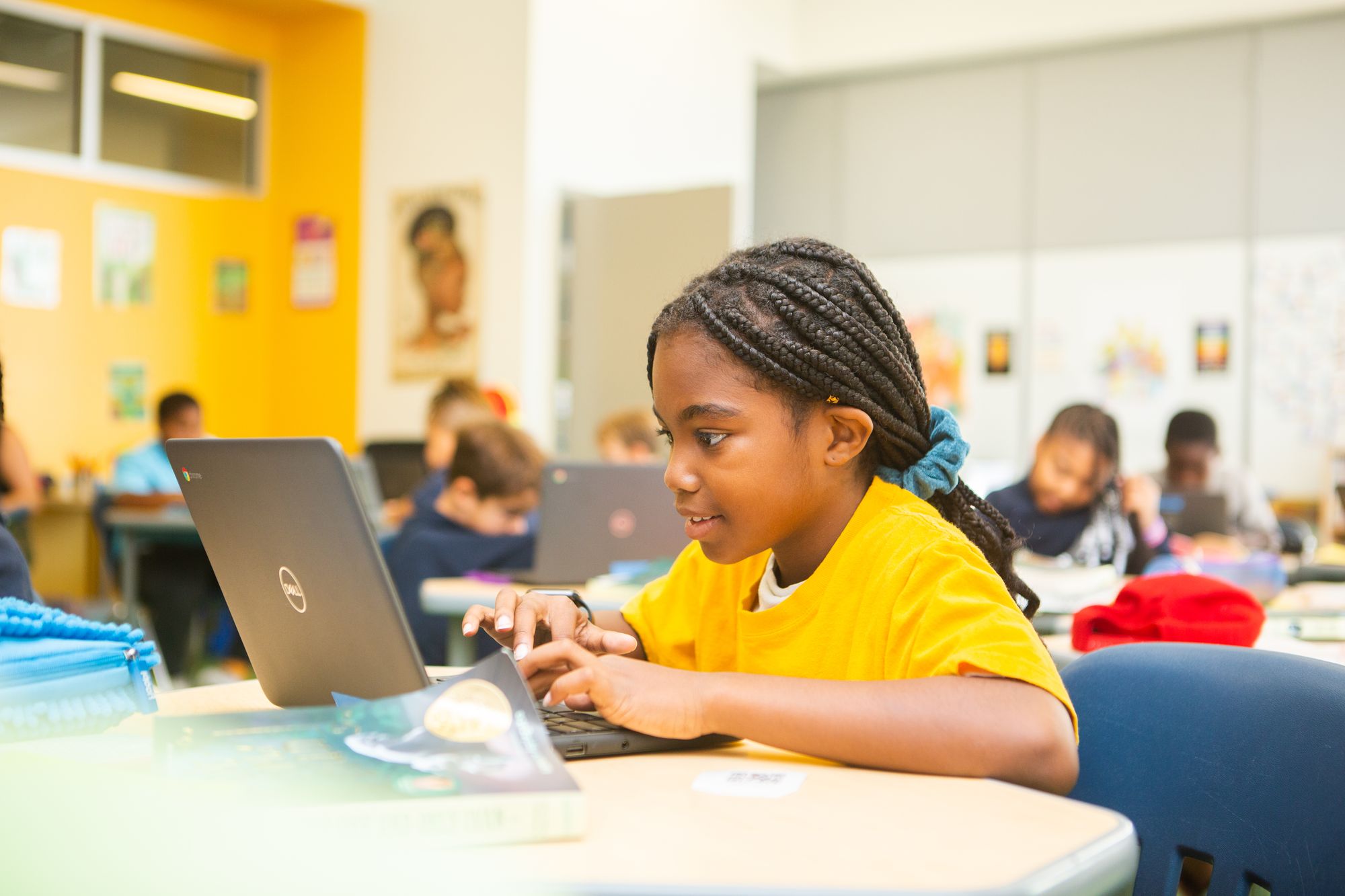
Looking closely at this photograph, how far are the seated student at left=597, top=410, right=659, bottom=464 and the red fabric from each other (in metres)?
3.16

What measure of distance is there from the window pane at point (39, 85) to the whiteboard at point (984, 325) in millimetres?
4026

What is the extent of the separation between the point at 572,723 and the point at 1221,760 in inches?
21.4

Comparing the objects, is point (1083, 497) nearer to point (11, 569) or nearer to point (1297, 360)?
point (11, 569)

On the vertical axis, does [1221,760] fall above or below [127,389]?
below

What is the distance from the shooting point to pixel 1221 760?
1.09 metres

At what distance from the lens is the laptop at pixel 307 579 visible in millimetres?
901

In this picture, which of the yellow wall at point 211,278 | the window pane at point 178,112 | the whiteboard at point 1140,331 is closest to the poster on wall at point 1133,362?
the whiteboard at point 1140,331

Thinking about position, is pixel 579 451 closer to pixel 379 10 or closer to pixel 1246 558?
pixel 379 10

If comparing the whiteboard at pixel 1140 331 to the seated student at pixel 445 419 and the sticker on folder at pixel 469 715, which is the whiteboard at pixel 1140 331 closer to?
the seated student at pixel 445 419

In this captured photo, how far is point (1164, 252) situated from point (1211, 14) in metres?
1.13

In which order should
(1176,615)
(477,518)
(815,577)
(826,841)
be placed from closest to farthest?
(826,841), (815,577), (1176,615), (477,518)

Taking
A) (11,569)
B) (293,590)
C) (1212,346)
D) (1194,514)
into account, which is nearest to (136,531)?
(1194,514)

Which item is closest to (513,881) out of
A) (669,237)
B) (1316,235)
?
(669,237)

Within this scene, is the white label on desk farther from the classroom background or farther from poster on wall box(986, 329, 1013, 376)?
poster on wall box(986, 329, 1013, 376)
